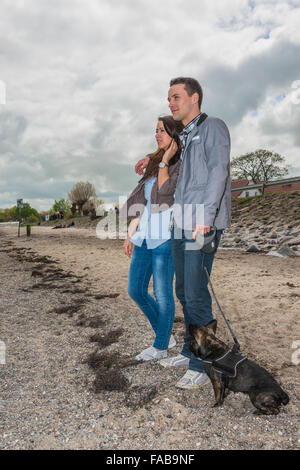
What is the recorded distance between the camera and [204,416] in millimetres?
2361

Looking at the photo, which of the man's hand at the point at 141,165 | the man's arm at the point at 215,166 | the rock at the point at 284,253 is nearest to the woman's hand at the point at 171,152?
the man's hand at the point at 141,165

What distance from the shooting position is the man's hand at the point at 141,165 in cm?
322

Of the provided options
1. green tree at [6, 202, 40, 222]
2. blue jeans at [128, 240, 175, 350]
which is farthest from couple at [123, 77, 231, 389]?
green tree at [6, 202, 40, 222]

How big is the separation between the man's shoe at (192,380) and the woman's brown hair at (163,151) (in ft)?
6.55

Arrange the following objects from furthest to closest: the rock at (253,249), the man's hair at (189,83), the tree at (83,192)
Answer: the tree at (83,192) → the rock at (253,249) → the man's hair at (189,83)

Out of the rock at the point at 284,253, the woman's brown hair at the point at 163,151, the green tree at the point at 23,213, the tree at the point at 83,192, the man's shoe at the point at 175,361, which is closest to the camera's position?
the woman's brown hair at the point at 163,151

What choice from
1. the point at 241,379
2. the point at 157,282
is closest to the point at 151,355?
the point at 157,282

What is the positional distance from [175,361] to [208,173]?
1995 millimetres

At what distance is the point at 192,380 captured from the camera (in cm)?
275

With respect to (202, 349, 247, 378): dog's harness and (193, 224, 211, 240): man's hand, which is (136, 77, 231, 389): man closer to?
(193, 224, 211, 240): man's hand

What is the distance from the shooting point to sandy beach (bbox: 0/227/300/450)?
218 cm

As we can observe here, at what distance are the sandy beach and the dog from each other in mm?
136

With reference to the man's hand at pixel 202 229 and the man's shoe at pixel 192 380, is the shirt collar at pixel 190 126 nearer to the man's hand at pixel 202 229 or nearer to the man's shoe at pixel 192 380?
the man's hand at pixel 202 229

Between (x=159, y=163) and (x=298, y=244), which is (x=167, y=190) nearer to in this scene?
(x=159, y=163)
